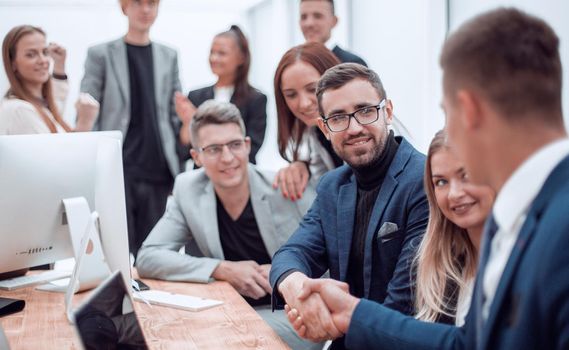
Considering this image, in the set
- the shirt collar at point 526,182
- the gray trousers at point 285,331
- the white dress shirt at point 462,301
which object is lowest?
the gray trousers at point 285,331

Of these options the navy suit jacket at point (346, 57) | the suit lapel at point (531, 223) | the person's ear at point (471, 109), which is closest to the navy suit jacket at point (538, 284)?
the suit lapel at point (531, 223)

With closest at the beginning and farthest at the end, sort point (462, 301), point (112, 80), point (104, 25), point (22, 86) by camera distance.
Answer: point (462, 301)
point (22, 86)
point (112, 80)
point (104, 25)

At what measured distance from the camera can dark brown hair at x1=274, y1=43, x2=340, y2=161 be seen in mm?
2623

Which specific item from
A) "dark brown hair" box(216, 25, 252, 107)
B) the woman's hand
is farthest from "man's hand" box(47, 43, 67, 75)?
"dark brown hair" box(216, 25, 252, 107)

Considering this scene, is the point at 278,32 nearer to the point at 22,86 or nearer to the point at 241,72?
the point at 241,72

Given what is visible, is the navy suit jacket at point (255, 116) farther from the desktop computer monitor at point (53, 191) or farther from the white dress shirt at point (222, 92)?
the desktop computer monitor at point (53, 191)

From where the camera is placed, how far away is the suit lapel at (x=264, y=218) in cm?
249

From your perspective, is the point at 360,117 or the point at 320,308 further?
→ the point at 360,117

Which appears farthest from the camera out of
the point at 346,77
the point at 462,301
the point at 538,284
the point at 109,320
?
the point at 346,77

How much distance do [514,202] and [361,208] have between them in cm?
110

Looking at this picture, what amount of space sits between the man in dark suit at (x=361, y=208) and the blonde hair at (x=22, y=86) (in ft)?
5.07

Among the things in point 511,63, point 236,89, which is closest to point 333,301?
point 511,63

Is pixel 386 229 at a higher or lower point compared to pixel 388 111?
lower

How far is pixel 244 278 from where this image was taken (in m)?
2.23
